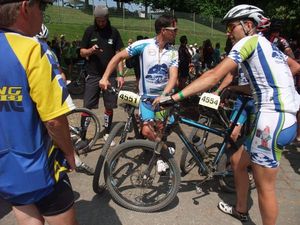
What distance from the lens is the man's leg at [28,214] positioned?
6.57ft

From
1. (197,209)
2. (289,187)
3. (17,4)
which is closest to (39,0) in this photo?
(17,4)

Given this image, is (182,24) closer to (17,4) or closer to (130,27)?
(130,27)

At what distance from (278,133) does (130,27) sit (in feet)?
88.2

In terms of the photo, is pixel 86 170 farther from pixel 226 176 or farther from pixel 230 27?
pixel 230 27

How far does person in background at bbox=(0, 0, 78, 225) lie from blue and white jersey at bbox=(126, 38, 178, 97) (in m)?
2.32

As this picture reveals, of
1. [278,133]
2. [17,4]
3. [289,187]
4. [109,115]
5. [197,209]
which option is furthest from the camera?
[109,115]

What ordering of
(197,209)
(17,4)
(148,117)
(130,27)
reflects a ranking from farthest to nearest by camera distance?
(130,27), (148,117), (197,209), (17,4)

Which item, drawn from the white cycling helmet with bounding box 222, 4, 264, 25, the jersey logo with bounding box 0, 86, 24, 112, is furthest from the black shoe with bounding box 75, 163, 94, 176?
the jersey logo with bounding box 0, 86, 24, 112

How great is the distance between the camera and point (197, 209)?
3762 millimetres

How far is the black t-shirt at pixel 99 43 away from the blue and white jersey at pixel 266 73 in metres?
3.15

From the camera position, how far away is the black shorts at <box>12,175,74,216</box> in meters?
1.97

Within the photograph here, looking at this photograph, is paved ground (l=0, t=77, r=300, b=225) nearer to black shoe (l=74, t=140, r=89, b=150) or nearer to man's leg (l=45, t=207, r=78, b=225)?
black shoe (l=74, t=140, r=89, b=150)

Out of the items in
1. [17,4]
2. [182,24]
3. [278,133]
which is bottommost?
[182,24]

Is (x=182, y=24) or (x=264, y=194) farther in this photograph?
(x=182, y=24)
